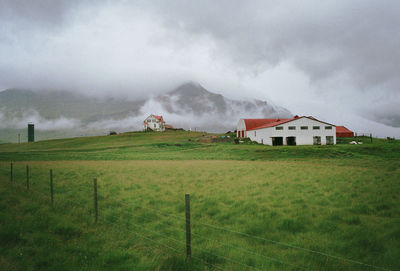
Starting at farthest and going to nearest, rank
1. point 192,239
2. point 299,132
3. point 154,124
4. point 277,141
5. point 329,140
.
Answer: point 154,124 < point 329,140 < point 299,132 < point 277,141 < point 192,239

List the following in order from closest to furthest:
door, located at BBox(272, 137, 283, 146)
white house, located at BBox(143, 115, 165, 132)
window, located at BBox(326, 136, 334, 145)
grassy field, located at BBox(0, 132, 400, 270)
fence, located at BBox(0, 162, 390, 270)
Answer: fence, located at BBox(0, 162, 390, 270)
grassy field, located at BBox(0, 132, 400, 270)
door, located at BBox(272, 137, 283, 146)
window, located at BBox(326, 136, 334, 145)
white house, located at BBox(143, 115, 165, 132)

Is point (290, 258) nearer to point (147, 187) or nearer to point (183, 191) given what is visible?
point (183, 191)

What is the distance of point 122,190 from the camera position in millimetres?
14289

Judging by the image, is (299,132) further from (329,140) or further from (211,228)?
(211,228)

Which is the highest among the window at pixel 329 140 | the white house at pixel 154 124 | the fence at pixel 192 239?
the white house at pixel 154 124

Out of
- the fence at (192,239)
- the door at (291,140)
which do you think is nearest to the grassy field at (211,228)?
the fence at (192,239)

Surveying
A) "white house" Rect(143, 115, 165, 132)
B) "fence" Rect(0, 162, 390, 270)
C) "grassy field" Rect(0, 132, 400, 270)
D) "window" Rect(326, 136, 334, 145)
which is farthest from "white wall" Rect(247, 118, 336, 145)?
"white house" Rect(143, 115, 165, 132)

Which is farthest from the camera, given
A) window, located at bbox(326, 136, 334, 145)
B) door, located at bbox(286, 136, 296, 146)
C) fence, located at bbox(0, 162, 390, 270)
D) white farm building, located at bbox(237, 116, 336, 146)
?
window, located at bbox(326, 136, 334, 145)

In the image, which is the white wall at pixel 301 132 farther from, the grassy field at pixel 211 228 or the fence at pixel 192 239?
the fence at pixel 192 239

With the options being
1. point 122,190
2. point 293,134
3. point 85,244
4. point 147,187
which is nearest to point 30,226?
point 85,244

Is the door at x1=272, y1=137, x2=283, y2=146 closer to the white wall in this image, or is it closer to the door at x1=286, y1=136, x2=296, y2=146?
the white wall

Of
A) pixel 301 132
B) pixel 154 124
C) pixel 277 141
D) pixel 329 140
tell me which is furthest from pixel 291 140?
pixel 154 124

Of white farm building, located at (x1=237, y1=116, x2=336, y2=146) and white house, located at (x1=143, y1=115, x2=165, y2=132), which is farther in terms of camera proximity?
white house, located at (x1=143, y1=115, x2=165, y2=132)

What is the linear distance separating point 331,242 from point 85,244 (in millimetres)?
7388
